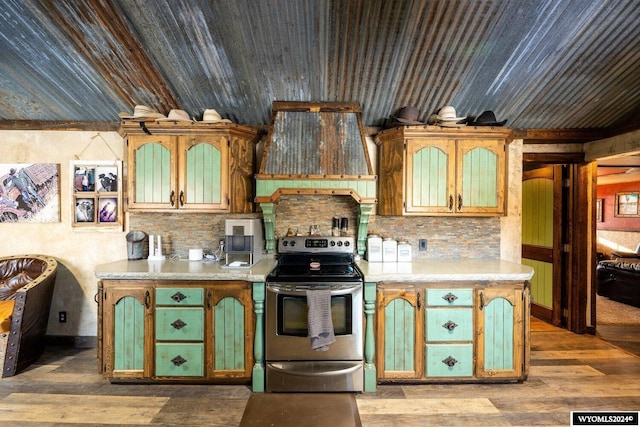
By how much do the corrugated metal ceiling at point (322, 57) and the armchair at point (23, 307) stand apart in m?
1.61

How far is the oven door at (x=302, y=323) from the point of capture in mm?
2584

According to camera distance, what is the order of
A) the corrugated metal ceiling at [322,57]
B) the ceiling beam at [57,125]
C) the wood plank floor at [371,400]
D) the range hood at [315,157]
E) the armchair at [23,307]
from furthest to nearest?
the ceiling beam at [57,125], the range hood at [315,157], the armchair at [23,307], the corrugated metal ceiling at [322,57], the wood plank floor at [371,400]

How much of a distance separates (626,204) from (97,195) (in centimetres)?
1038

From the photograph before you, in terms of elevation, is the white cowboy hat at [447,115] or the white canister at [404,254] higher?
the white cowboy hat at [447,115]

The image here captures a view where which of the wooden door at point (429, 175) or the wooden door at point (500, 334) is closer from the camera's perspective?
the wooden door at point (500, 334)

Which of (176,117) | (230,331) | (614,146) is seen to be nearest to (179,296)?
(230,331)

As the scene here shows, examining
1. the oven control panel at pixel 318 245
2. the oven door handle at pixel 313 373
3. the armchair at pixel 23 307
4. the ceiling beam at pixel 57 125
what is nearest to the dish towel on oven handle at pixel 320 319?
the oven door handle at pixel 313 373

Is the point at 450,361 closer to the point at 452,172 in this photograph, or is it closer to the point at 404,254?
the point at 404,254

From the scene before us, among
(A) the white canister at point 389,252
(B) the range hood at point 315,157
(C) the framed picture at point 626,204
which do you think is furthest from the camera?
(C) the framed picture at point 626,204

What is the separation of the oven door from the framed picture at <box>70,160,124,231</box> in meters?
2.18

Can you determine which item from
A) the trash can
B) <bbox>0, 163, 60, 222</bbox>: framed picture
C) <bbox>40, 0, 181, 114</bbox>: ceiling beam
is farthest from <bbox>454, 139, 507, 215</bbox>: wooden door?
<bbox>0, 163, 60, 222</bbox>: framed picture

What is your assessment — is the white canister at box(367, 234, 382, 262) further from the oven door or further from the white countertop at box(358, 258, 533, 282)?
the oven door

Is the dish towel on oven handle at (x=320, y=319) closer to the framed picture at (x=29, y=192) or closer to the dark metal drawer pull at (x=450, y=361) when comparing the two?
the dark metal drawer pull at (x=450, y=361)

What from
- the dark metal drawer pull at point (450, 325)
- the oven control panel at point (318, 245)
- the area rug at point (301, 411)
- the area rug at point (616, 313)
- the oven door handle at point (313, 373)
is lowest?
the area rug at point (616, 313)
